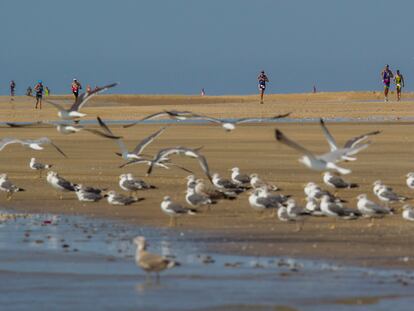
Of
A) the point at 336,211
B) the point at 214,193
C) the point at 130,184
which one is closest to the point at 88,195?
the point at 130,184

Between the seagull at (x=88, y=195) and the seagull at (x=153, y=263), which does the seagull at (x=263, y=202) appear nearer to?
the seagull at (x=88, y=195)

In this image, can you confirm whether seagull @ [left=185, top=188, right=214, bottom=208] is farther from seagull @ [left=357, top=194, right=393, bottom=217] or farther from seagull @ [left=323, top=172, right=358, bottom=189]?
seagull @ [left=323, top=172, right=358, bottom=189]

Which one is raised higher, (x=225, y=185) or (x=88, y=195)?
(x=225, y=185)

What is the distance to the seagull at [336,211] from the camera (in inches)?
689

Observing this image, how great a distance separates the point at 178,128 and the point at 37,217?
1998 centimetres

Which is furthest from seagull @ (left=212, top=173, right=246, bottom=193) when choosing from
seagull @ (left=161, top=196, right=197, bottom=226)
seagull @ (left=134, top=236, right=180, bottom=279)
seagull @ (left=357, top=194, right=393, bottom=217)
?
seagull @ (left=134, top=236, right=180, bottom=279)

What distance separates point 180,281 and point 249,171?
1199 cm

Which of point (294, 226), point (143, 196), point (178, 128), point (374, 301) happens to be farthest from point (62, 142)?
point (374, 301)

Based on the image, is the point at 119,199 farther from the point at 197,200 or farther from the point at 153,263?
the point at 153,263

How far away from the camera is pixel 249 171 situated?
25469 millimetres

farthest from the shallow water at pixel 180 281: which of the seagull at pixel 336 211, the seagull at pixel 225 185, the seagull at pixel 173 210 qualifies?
the seagull at pixel 225 185

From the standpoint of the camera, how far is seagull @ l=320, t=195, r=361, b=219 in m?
17.5

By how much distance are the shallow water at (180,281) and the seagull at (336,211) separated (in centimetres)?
194

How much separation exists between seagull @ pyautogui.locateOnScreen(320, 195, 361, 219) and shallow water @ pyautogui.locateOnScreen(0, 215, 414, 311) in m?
1.94
